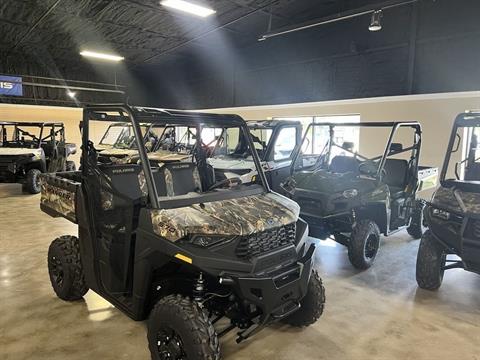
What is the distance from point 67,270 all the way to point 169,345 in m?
1.43

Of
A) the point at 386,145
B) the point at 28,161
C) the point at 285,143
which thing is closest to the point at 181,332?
the point at 386,145

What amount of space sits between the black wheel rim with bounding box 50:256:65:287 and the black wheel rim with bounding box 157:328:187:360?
1442mm

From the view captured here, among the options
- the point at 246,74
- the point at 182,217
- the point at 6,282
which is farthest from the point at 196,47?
the point at 182,217

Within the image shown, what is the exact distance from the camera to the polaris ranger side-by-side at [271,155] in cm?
610

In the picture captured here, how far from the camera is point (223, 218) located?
2.20 metres

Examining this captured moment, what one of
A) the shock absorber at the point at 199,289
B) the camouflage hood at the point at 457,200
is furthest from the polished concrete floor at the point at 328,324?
the camouflage hood at the point at 457,200

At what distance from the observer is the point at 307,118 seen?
964 centimetres

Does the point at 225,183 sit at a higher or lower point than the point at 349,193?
higher

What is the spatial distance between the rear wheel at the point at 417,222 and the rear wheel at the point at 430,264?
1.82 metres

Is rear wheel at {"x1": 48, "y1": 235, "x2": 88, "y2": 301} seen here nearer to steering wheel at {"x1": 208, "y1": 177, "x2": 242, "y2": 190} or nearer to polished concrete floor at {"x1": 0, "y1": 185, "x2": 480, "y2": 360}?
polished concrete floor at {"x1": 0, "y1": 185, "x2": 480, "y2": 360}

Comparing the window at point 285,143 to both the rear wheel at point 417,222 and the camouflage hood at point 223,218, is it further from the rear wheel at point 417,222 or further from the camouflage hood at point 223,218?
the camouflage hood at point 223,218

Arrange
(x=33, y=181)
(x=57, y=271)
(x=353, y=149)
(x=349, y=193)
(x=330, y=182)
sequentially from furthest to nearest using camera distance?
(x=33, y=181), (x=353, y=149), (x=330, y=182), (x=349, y=193), (x=57, y=271)

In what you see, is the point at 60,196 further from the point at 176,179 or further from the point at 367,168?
the point at 367,168

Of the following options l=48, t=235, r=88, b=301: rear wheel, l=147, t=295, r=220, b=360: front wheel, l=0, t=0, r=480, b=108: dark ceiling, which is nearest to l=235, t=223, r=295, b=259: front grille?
l=147, t=295, r=220, b=360: front wheel
